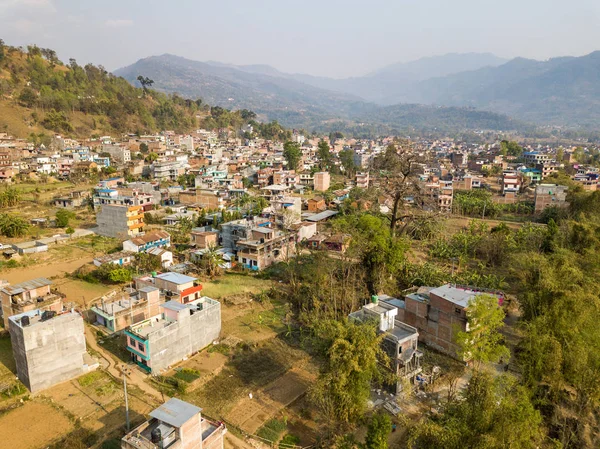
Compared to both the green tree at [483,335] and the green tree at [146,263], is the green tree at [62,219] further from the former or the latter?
the green tree at [483,335]

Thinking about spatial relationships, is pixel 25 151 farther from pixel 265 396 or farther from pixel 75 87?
pixel 265 396

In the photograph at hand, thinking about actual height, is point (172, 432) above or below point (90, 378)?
above

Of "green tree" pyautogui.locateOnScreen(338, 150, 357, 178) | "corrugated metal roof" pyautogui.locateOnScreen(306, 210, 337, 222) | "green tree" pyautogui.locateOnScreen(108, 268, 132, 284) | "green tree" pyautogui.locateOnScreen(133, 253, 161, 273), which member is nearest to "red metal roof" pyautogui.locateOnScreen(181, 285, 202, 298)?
"green tree" pyautogui.locateOnScreen(108, 268, 132, 284)

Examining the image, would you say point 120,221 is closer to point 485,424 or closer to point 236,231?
point 236,231

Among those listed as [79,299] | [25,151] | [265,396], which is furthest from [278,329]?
[25,151]

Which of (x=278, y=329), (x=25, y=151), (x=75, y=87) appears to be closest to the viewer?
(x=278, y=329)

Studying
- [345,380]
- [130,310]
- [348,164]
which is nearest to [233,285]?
[130,310]
